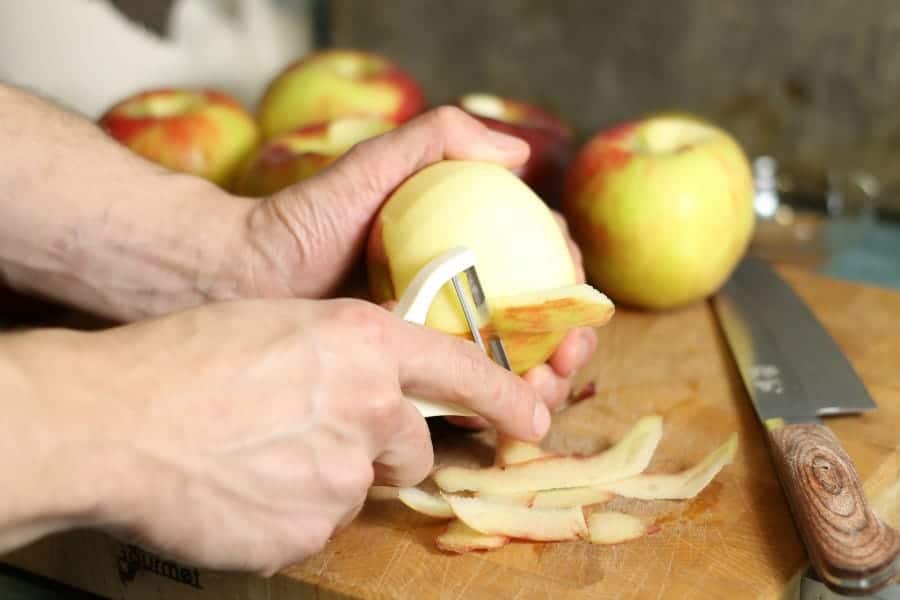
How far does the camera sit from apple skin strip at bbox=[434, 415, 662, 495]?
85cm

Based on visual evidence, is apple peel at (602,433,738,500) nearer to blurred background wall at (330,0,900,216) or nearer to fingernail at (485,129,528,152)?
fingernail at (485,129,528,152)

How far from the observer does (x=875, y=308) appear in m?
1.16

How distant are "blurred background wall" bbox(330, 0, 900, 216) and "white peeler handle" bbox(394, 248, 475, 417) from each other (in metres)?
0.86

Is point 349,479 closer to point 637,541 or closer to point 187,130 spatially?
point 637,541

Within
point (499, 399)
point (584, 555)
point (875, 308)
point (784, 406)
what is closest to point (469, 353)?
point (499, 399)

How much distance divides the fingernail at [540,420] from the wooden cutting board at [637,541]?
0.25 ft

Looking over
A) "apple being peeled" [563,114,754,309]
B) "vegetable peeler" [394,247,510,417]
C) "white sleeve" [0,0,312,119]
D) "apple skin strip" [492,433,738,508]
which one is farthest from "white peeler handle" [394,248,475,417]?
"white sleeve" [0,0,312,119]

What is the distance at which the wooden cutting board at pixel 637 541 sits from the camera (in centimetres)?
75

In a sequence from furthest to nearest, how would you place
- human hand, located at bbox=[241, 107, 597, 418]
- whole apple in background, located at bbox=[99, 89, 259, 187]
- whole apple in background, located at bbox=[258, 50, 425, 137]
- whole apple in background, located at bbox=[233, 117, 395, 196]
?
whole apple in background, located at bbox=[258, 50, 425, 137]
whole apple in background, located at bbox=[99, 89, 259, 187]
whole apple in background, located at bbox=[233, 117, 395, 196]
human hand, located at bbox=[241, 107, 597, 418]

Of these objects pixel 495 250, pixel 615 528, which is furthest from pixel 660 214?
pixel 615 528

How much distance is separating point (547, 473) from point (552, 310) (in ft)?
0.46

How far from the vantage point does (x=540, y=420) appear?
85 centimetres

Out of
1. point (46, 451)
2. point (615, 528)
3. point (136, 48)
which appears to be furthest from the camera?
point (136, 48)

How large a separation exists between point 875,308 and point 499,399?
1.90 ft
